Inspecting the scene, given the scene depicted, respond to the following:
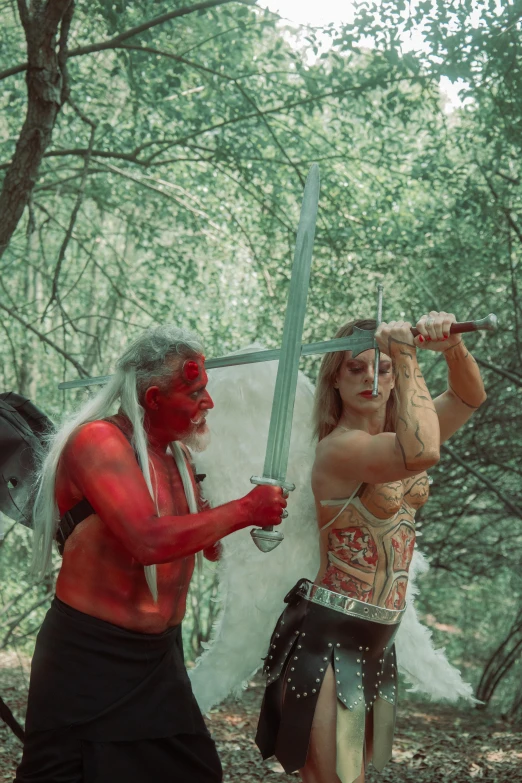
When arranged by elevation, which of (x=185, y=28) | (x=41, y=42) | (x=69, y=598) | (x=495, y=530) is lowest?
(x=69, y=598)

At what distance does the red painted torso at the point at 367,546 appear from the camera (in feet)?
8.13

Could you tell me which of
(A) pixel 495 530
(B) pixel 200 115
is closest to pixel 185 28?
(B) pixel 200 115

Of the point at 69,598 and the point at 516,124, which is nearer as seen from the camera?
the point at 69,598

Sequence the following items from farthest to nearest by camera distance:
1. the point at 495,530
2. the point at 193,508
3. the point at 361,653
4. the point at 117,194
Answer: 1. the point at 495,530
2. the point at 117,194
3. the point at 361,653
4. the point at 193,508

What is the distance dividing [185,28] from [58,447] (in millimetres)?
4518

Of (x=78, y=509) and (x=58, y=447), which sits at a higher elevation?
(x=58, y=447)

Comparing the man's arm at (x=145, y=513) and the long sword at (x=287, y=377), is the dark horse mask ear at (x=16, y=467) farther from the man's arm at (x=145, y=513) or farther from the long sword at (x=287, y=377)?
the long sword at (x=287, y=377)

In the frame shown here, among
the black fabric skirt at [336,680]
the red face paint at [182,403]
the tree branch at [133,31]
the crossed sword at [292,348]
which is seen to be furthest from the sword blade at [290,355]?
the tree branch at [133,31]

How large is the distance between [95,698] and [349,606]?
76cm

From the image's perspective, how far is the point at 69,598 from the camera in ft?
7.09

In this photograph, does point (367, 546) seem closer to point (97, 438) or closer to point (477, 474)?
point (97, 438)

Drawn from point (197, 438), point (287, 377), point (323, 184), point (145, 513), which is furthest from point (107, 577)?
point (323, 184)

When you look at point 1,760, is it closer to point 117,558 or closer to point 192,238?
point 117,558

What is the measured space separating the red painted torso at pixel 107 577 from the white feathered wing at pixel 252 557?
632 mm
